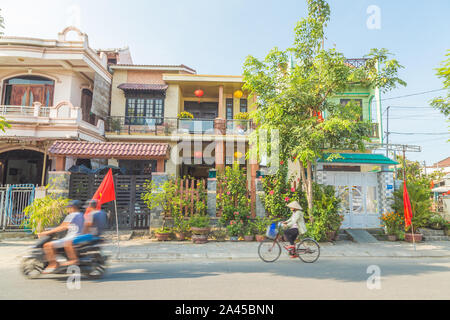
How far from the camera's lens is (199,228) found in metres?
8.86

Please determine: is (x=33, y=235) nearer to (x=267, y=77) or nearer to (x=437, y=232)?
(x=267, y=77)

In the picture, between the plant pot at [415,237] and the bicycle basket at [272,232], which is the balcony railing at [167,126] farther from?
the bicycle basket at [272,232]

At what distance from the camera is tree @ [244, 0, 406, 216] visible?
8.48 metres

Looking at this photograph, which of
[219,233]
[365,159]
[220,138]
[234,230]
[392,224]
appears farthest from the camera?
[220,138]

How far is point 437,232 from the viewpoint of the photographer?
10727 millimetres

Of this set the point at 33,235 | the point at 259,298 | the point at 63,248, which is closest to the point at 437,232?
the point at 259,298

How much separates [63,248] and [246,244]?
216 inches

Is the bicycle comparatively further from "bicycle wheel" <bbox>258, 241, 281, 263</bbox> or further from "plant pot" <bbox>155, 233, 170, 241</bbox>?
"plant pot" <bbox>155, 233, 170, 241</bbox>

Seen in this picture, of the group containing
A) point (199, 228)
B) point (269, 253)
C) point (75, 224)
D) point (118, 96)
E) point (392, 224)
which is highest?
point (118, 96)

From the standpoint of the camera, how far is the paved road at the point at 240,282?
13.9 ft

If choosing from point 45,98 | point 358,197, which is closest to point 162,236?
point 358,197

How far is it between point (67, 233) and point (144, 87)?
40.0 feet

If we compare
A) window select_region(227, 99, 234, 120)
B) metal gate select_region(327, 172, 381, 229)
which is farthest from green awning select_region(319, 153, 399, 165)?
window select_region(227, 99, 234, 120)

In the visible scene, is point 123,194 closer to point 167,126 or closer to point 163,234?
point 163,234
